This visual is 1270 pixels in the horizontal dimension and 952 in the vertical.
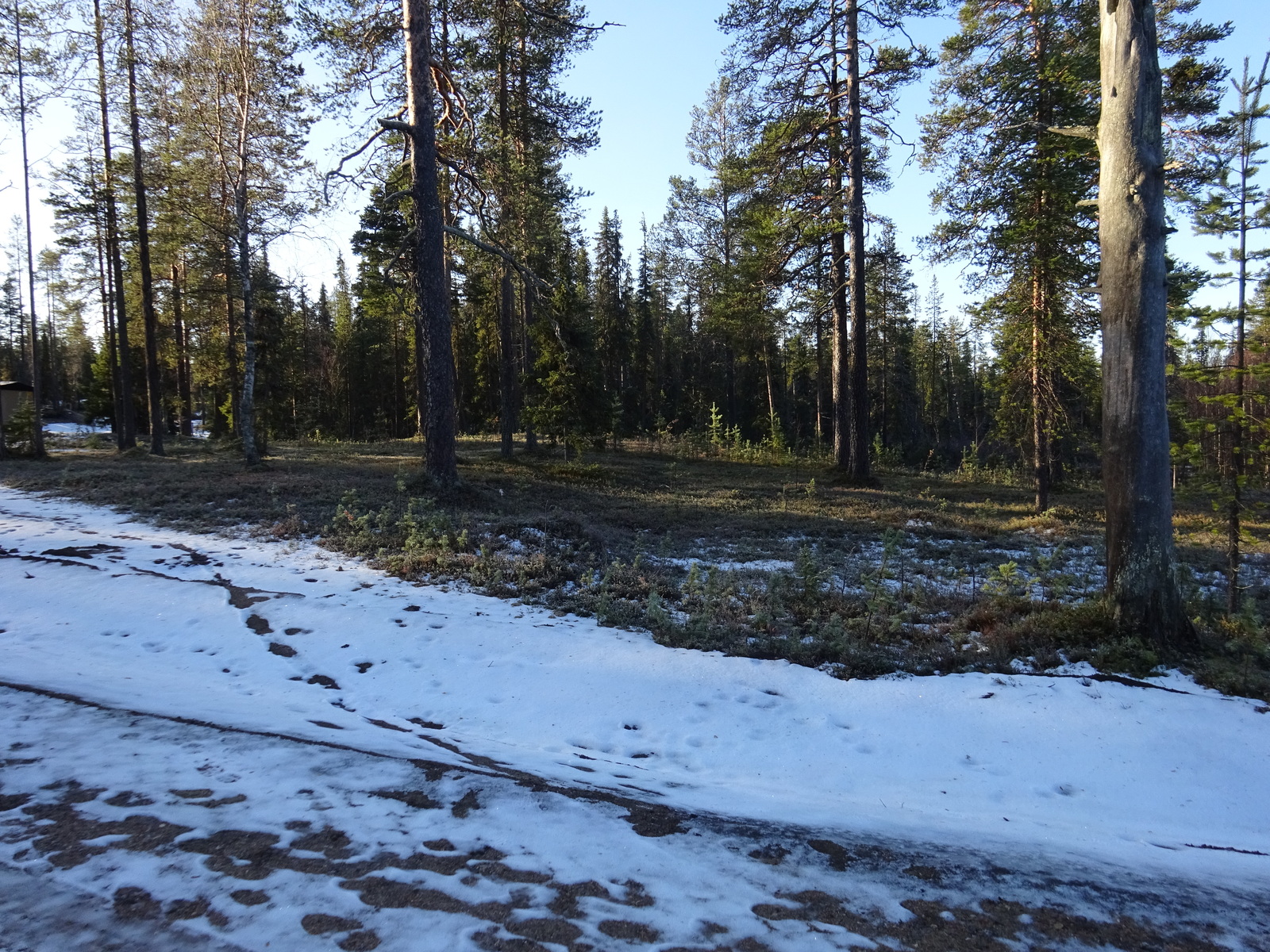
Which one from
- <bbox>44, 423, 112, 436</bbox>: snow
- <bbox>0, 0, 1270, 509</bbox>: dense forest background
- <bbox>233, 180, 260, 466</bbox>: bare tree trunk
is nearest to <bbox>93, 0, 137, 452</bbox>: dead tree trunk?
<bbox>0, 0, 1270, 509</bbox>: dense forest background

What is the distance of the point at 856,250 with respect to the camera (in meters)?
16.4

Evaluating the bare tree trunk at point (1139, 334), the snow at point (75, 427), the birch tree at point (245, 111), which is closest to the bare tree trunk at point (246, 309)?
the birch tree at point (245, 111)

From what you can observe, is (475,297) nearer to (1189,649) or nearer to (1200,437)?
(1200,437)

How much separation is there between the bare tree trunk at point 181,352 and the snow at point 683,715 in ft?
84.1

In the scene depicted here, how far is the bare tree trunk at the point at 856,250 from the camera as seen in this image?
15828mm

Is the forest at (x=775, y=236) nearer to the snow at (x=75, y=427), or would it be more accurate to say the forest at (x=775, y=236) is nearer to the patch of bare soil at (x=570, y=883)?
the patch of bare soil at (x=570, y=883)

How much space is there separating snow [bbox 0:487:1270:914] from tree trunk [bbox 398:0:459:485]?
525 centimetres

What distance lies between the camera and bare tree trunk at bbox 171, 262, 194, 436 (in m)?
28.1

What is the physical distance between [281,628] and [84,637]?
149cm

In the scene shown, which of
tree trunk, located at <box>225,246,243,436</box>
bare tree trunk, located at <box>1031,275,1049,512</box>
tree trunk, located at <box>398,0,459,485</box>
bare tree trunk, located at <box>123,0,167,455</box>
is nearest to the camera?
tree trunk, located at <box>398,0,459,485</box>

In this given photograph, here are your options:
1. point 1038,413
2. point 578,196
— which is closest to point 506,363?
point 578,196

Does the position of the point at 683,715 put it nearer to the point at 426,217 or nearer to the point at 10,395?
the point at 426,217

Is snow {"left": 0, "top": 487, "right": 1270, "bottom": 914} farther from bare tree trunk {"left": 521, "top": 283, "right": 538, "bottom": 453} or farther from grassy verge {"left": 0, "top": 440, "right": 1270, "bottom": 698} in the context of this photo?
bare tree trunk {"left": 521, "top": 283, "right": 538, "bottom": 453}

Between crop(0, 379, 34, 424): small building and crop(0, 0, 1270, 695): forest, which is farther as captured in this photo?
crop(0, 379, 34, 424): small building
